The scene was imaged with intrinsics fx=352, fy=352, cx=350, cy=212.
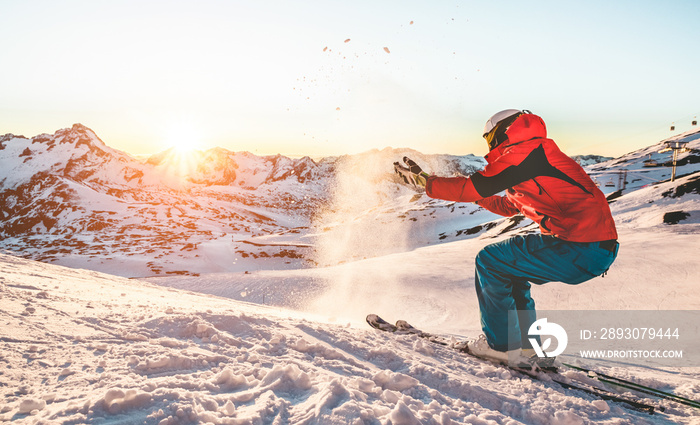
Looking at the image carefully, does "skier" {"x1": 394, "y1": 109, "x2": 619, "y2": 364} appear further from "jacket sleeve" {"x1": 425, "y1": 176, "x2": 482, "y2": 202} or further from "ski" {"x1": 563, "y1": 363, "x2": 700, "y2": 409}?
"ski" {"x1": 563, "y1": 363, "x2": 700, "y2": 409}

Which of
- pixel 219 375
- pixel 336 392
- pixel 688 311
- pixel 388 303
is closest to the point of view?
pixel 336 392

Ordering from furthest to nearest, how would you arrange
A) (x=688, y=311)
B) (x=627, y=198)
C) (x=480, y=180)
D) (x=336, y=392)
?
(x=627, y=198) < (x=688, y=311) < (x=480, y=180) < (x=336, y=392)

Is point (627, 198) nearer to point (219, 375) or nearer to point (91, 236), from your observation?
point (219, 375)

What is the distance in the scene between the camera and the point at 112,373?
109 inches

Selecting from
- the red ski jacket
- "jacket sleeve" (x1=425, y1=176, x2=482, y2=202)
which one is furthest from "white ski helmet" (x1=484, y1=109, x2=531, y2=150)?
"jacket sleeve" (x1=425, y1=176, x2=482, y2=202)

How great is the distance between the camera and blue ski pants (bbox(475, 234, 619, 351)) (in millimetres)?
3584

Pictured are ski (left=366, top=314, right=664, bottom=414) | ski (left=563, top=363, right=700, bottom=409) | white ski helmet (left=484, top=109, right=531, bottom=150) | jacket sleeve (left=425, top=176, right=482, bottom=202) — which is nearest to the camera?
ski (left=366, top=314, right=664, bottom=414)

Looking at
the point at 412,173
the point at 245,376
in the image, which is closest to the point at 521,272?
the point at 412,173

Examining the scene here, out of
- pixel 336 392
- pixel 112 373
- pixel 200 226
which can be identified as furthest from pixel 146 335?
pixel 200 226

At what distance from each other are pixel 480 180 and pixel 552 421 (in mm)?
2099

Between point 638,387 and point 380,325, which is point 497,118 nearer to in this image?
point 638,387

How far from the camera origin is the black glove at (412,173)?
4.20 meters

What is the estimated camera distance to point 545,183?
3488mm

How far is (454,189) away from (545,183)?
0.87m
